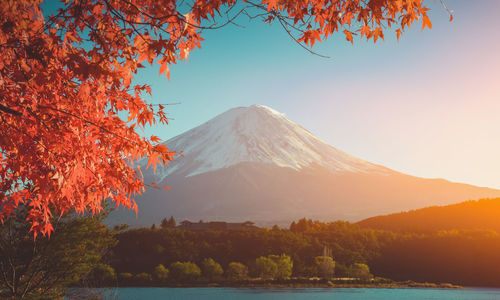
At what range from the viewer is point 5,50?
3404mm

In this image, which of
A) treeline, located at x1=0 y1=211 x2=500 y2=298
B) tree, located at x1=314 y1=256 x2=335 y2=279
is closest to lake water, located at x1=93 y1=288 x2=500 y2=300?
tree, located at x1=314 y1=256 x2=335 y2=279

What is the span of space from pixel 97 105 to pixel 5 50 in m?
1.16

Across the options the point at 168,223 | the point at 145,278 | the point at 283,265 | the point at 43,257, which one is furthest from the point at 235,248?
the point at 43,257

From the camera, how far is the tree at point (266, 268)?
69.4 metres

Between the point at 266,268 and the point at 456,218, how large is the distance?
251 ft

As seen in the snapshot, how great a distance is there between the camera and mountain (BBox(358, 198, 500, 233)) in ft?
373

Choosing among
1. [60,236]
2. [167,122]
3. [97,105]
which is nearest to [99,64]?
[97,105]

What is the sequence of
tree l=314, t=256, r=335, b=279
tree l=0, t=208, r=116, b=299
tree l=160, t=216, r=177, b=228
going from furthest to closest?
tree l=160, t=216, r=177, b=228 < tree l=314, t=256, r=335, b=279 < tree l=0, t=208, r=116, b=299

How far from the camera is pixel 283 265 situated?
231 ft

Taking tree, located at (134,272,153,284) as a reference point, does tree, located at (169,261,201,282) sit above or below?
above

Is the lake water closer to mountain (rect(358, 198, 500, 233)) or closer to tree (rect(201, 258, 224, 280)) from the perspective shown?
tree (rect(201, 258, 224, 280))

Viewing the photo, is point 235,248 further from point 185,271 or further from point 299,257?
point 299,257

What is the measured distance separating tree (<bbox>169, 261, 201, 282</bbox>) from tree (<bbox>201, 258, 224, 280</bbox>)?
1.54 metres

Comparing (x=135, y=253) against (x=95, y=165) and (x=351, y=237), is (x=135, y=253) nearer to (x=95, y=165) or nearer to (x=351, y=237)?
(x=351, y=237)
